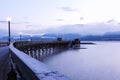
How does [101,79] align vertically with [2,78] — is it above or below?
below

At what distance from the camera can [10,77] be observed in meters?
6.32

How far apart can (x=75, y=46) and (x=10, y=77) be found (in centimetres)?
Answer: 14484

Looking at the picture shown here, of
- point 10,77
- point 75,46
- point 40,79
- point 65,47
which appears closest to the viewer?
point 40,79

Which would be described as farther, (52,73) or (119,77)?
(119,77)

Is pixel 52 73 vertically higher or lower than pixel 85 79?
higher

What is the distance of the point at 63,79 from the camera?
310cm

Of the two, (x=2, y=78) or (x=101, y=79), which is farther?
(x=101, y=79)

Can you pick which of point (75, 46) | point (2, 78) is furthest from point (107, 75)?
point (75, 46)

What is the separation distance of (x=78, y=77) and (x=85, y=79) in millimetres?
1566

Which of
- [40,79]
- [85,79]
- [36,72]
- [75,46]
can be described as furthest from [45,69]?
[75,46]

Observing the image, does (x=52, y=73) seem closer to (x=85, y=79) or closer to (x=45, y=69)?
(x=45, y=69)

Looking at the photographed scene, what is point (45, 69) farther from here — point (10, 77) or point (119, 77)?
point (119, 77)

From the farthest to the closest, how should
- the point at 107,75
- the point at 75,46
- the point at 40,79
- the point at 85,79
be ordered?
the point at 75,46, the point at 107,75, the point at 85,79, the point at 40,79

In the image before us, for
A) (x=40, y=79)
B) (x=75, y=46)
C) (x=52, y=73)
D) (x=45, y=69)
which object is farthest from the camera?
(x=75, y=46)
